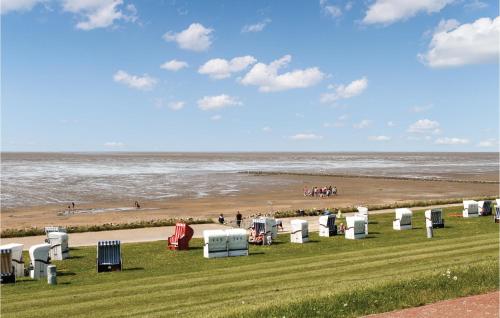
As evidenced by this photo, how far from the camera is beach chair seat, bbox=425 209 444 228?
3397 cm

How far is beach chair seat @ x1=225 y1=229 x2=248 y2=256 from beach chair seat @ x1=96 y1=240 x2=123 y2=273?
5.61 metres

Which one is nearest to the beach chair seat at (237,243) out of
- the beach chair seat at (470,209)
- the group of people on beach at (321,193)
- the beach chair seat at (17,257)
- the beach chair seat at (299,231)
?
the beach chair seat at (299,231)

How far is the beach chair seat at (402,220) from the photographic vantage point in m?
34.8

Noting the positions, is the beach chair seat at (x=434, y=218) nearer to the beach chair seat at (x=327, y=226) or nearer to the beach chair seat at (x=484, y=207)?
the beach chair seat at (x=327, y=226)

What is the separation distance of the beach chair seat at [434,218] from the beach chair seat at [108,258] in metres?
19.7

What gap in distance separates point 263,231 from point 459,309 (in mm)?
18032

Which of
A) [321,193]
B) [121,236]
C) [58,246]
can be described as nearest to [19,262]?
[58,246]

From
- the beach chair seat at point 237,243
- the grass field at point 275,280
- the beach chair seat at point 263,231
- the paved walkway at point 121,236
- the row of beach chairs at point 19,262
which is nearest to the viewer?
the grass field at point 275,280

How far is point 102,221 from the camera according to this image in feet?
166

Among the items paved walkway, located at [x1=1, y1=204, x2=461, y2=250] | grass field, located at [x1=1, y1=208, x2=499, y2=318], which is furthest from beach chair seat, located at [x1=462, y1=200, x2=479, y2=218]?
paved walkway, located at [x1=1, y1=204, x2=461, y2=250]

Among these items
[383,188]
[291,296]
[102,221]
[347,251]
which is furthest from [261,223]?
[383,188]

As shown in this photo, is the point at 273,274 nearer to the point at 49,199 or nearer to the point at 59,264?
the point at 59,264

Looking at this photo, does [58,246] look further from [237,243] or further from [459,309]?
[459,309]

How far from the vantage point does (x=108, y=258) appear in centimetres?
2431
